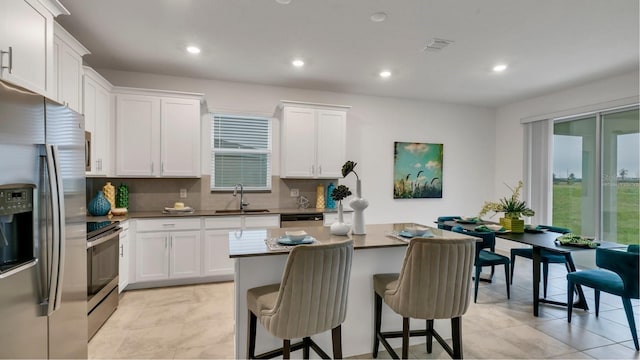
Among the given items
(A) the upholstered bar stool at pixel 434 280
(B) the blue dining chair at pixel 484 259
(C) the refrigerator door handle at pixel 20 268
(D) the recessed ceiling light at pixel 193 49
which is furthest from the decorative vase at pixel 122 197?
(B) the blue dining chair at pixel 484 259

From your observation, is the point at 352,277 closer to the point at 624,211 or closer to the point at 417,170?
the point at 417,170

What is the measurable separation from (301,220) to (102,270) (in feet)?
7.57

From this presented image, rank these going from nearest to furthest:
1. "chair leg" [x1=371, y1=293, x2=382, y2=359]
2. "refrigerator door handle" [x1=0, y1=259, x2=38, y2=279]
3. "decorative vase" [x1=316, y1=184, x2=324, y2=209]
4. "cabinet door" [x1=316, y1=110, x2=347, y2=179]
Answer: "refrigerator door handle" [x1=0, y1=259, x2=38, y2=279], "chair leg" [x1=371, y1=293, x2=382, y2=359], "cabinet door" [x1=316, y1=110, x2=347, y2=179], "decorative vase" [x1=316, y1=184, x2=324, y2=209]

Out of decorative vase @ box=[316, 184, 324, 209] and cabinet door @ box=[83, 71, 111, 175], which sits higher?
cabinet door @ box=[83, 71, 111, 175]

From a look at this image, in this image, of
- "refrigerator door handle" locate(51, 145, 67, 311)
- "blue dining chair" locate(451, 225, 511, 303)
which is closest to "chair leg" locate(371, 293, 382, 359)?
"blue dining chair" locate(451, 225, 511, 303)

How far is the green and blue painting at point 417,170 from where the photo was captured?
5586mm

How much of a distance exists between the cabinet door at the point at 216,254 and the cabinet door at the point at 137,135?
1.13m

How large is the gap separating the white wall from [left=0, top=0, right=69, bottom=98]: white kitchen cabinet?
2.27m

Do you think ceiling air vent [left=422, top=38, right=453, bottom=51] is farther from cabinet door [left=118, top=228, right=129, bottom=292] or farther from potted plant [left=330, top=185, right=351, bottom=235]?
cabinet door [left=118, top=228, right=129, bottom=292]

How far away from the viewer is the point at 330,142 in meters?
4.79

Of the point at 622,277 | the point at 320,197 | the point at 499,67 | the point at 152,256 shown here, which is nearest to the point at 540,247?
the point at 622,277

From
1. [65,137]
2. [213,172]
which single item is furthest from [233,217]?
[65,137]

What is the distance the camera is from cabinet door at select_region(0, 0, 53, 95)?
1803 millimetres

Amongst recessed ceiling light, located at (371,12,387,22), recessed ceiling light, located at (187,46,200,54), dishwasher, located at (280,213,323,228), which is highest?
recessed ceiling light, located at (187,46,200,54)
